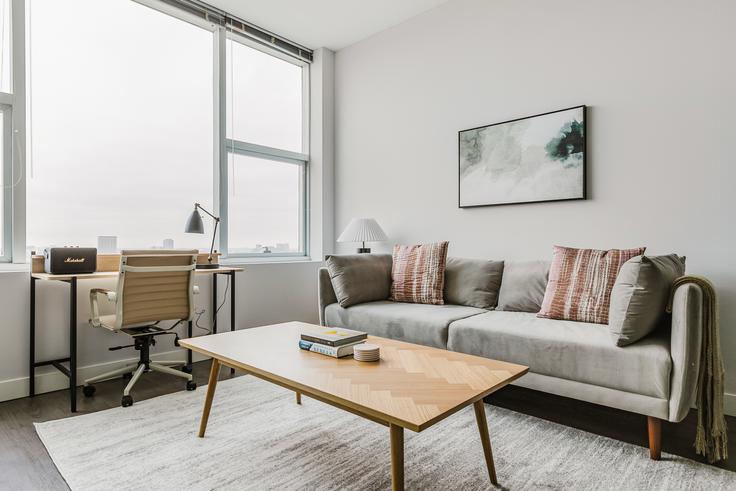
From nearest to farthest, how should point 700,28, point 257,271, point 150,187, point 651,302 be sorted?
1. point 651,302
2. point 700,28
3. point 150,187
4. point 257,271

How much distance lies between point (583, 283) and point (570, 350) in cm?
55

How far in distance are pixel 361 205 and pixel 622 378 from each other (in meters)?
2.75

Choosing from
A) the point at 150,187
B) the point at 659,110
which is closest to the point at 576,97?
the point at 659,110

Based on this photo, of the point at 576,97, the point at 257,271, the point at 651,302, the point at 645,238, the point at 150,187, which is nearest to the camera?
the point at 651,302

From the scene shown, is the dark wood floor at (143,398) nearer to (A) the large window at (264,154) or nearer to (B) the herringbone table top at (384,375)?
(B) the herringbone table top at (384,375)

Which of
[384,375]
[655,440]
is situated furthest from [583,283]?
[384,375]

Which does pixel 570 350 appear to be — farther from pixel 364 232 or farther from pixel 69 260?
pixel 69 260

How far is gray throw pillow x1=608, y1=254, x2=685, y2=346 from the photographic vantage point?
187cm

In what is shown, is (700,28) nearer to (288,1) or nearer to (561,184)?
(561,184)

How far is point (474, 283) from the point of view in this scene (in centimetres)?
301

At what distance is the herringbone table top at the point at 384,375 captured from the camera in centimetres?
125

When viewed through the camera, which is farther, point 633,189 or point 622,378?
point 633,189

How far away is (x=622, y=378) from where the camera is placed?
72.6 inches

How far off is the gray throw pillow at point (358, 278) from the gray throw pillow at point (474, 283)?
48 centimetres
